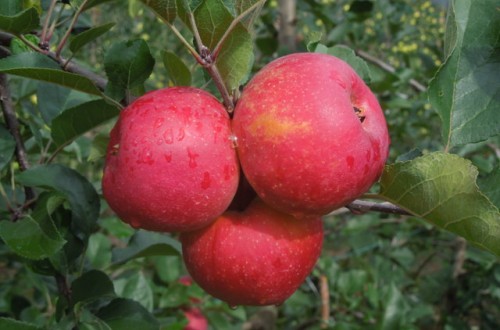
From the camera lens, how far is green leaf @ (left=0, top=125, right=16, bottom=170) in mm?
862

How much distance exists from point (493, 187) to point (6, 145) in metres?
0.65

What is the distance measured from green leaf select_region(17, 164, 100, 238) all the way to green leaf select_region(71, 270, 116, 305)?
72mm

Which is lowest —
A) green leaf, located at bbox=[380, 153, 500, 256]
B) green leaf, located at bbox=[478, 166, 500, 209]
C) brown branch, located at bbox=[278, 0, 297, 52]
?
brown branch, located at bbox=[278, 0, 297, 52]

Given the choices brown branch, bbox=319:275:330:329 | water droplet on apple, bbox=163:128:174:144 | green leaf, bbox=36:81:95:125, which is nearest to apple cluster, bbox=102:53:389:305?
water droplet on apple, bbox=163:128:174:144

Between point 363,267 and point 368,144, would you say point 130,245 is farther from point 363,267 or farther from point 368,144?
point 363,267

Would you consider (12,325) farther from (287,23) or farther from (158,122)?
(287,23)

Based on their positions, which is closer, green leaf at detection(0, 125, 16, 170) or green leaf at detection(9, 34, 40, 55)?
green leaf at detection(9, 34, 40, 55)

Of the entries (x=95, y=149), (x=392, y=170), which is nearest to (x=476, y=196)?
(x=392, y=170)

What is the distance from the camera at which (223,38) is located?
2.02ft

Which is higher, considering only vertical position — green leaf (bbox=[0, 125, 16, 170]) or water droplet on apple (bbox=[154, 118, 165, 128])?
water droplet on apple (bbox=[154, 118, 165, 128])

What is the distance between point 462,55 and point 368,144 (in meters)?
0.22

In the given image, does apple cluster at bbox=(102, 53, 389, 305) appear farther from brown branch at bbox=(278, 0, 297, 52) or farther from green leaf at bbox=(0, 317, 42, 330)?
brown branch at bbox=(278, 0, 297, 52)

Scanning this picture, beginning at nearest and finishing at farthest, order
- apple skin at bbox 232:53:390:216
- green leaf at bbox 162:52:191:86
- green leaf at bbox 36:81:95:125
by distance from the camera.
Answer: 1. apple skin at bbox 232:53:390:216
2. green leaf at bbox 162:52:191:86
3. green leaf at bbox 36:81:95:125

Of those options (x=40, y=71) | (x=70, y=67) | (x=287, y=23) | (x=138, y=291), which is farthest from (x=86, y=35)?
(x=287, y=23)
